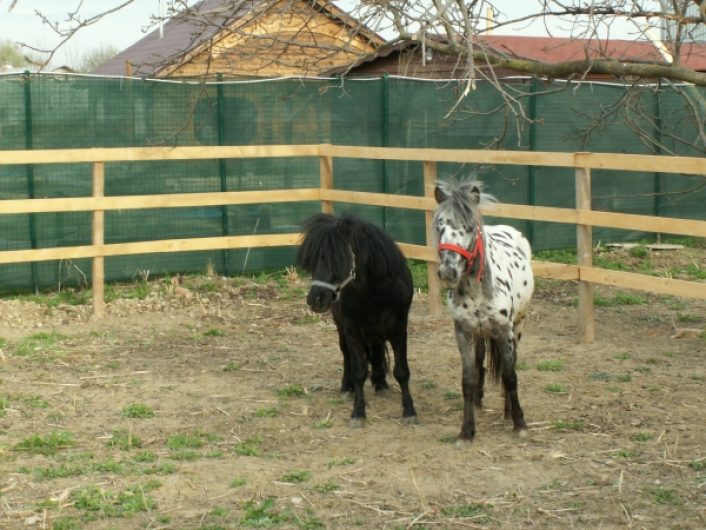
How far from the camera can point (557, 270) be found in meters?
8.52

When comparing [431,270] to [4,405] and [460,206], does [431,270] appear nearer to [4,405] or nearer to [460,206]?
[460,206]

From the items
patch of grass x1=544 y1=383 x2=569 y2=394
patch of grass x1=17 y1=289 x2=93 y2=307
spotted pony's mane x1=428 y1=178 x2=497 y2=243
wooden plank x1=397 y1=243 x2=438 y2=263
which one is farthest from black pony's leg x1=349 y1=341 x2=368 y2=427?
patch of grass x1=17 y1=289 x2=93 y2=307

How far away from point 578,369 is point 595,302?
8.02ft

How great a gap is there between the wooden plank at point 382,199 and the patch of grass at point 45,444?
4.19 m

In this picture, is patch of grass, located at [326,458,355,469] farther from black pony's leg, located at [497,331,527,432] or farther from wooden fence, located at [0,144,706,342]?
wooden fence, located at [0,144,706,342]

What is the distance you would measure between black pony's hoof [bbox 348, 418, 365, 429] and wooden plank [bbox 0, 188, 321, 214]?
4.23 metres

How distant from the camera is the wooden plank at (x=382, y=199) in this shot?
9.32 meters

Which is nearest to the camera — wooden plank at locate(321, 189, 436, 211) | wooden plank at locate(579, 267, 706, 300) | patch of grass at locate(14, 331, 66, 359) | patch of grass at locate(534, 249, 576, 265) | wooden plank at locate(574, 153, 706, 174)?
wooden plank at locate(574, 153, 706, 174)

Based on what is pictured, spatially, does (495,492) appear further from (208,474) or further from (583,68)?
(583,68)

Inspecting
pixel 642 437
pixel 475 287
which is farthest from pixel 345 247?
pixel 642 437

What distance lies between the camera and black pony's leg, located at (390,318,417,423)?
6.45m

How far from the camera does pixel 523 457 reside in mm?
5609

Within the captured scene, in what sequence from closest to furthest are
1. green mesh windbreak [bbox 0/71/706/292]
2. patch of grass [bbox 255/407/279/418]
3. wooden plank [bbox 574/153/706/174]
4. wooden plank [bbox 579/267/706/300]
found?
patch of grass [bbox 255/407/279/418] → wooden plank [bbox 574/153/706/174] → wooden plank [bbox 579/267/706/300] → green mesh windbreak [bbox 0/71/706/292]

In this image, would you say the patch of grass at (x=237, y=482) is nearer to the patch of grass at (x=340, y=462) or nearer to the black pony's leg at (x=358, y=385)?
the patch of grass at (x=340, y=462)
